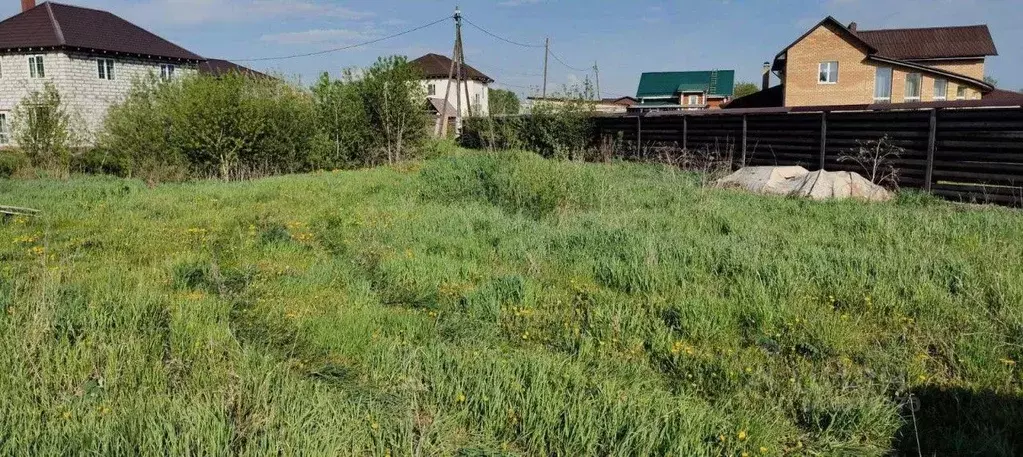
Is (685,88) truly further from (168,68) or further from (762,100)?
(168,68)

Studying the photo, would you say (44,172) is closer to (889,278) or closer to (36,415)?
(36,415)

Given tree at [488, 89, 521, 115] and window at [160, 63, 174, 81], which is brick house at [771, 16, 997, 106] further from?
window at [160, 63, 174, 81]

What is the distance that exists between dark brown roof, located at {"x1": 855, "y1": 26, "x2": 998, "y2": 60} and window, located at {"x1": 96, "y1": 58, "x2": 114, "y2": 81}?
133 feet

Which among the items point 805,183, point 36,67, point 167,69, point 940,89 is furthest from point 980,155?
point 36,67

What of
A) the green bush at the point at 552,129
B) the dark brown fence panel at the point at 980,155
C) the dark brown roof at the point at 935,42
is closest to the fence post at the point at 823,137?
the dark brown fence panel at the point at 980,155

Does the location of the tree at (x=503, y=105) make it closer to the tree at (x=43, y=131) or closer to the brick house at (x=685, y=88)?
the brick house at (x=685, y=88)

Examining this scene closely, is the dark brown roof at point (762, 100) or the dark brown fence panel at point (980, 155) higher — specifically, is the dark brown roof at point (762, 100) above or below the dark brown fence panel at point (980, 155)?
above

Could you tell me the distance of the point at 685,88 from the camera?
56062 mm

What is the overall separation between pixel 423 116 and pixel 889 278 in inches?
626

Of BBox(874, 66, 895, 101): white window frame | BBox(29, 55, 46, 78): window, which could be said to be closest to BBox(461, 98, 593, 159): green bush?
BBox(874, 66, 895, 101): white window frame

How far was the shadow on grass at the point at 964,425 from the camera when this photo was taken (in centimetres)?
319

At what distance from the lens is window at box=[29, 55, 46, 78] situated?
103 ft

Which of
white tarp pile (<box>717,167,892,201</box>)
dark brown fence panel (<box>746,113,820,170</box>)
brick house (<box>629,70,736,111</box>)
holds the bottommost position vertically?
white tarp pile (<box>717,167,892,201</box>)

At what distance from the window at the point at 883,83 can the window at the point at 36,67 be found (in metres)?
41.9
